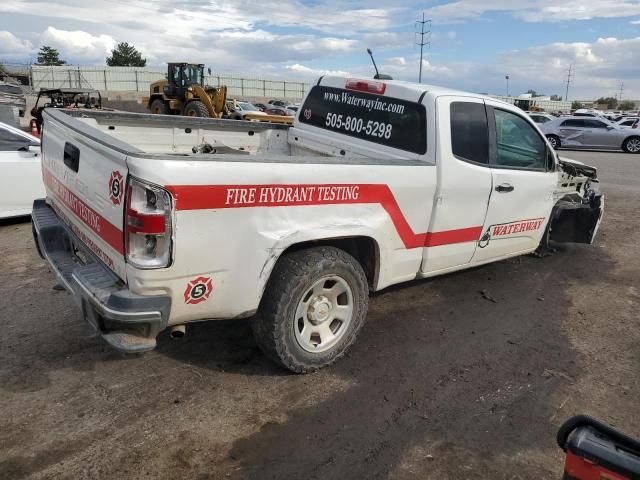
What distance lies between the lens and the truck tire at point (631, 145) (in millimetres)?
22047

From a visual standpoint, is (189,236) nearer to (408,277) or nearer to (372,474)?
(372,474)

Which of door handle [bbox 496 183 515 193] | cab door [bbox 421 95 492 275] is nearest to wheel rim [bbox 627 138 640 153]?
door handle [bbox 496 183 515 193]

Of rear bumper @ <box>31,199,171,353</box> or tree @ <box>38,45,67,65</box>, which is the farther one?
tree @ <box>38,45,67,65</box>

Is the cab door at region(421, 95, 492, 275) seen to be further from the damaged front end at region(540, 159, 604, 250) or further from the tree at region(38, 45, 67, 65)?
the tree at region(38, 45, 67, 65)

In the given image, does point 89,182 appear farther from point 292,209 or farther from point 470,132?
point 470,132

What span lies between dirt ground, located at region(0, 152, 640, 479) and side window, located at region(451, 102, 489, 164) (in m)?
1.46

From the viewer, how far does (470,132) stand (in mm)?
4324

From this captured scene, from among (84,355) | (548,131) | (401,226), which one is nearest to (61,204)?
(84,355)

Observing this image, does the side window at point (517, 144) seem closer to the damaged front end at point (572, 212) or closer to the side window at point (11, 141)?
the damaged front end at point (572, 212)

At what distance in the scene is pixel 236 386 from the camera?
3.49 metres

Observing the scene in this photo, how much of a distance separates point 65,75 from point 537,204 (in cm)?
6094

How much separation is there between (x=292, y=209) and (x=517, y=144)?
2.77 metres

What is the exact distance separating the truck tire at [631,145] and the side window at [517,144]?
20.3m

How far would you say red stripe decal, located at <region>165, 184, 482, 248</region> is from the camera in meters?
2.75
